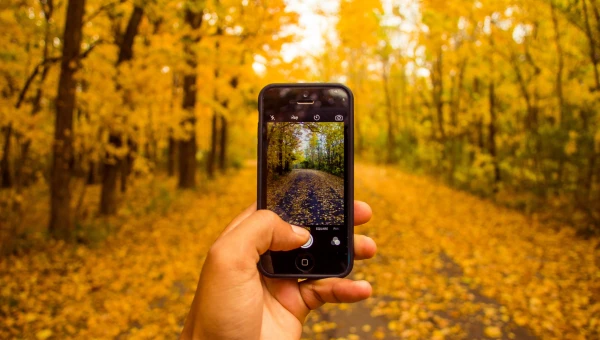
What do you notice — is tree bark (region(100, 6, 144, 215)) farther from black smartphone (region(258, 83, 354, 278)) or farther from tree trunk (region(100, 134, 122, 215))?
black smartphone (region(258, 83, 354, 278))

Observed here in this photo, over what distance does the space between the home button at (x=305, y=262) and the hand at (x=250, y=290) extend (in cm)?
9

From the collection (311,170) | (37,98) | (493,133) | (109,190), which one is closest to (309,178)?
(311,170)

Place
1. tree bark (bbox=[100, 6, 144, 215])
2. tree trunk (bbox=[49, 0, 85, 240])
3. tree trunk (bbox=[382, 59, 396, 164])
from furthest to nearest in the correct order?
tree trunk (bbox=[382, 59, 396, 164]) → tree bark (bbox=[100, 6, 144, 215]) → tree trunk (bbox=[49, 0, 85, 240])

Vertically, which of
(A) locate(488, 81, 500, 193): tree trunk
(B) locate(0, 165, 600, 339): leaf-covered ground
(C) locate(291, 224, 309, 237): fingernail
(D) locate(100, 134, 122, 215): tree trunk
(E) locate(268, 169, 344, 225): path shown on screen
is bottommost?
(B) locate(0, 165, 600, 339): leaf-covered ground

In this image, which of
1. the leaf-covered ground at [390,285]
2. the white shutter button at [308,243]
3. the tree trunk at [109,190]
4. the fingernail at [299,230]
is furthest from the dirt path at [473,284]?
the tree trunk at [109,190]

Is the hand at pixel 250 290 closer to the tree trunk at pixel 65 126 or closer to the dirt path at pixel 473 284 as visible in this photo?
the dirt path at pixel 473 284

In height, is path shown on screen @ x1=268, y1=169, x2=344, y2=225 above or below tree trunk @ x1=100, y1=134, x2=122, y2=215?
above

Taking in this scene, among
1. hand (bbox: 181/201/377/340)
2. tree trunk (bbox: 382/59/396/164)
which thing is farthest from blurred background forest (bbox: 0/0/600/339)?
tree trunk (bbox: 382/59/396/164)

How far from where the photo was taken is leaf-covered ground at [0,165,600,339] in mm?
4980

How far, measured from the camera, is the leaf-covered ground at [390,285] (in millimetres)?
4980

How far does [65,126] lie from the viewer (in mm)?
7977

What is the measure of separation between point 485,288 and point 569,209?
194 inches

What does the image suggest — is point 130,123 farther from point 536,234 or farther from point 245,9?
point 536,234

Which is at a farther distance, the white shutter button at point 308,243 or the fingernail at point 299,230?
the white shutter button at point 308,243
